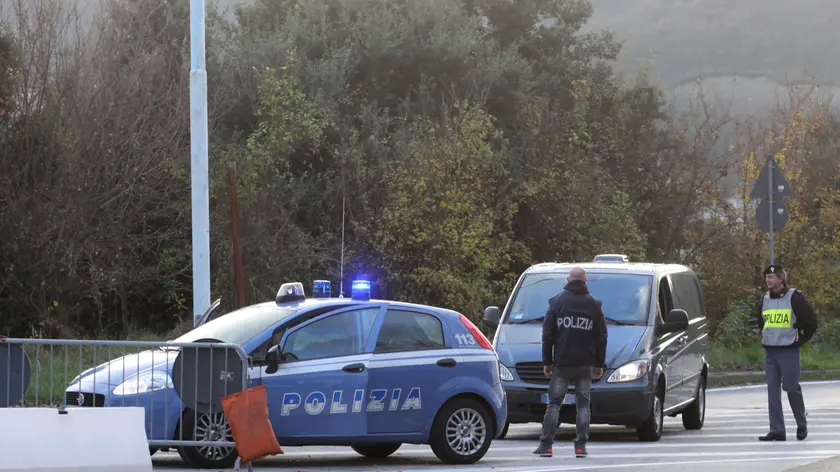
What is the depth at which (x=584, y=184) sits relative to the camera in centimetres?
3086

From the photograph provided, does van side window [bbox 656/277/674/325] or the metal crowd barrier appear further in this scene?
van side window [bbox 656/277/674/325]

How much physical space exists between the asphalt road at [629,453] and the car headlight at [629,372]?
70 cm

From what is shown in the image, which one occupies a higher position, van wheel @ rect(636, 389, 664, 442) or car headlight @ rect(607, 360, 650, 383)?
car headlight @ rect(607, 360, 650, 383)

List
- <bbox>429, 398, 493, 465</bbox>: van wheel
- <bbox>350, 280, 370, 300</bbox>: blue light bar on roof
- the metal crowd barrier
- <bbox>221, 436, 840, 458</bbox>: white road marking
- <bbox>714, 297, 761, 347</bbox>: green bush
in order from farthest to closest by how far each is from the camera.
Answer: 1. <bbox>714, 297, 761, 347</bbox>: green bush
2. <bbox>221, 436, 840, 458</bbox>: white road marking
3. <bbox>350, 280, 370, 300</bbox>: blue light bar on roof
4. <bbox>429, 398, 493, 465</bbox>: van wheel
5. the metal crowd barrier

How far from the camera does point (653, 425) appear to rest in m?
15.4

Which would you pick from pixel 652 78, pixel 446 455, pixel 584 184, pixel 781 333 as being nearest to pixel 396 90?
pixel 584 184

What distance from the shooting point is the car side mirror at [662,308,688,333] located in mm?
15867

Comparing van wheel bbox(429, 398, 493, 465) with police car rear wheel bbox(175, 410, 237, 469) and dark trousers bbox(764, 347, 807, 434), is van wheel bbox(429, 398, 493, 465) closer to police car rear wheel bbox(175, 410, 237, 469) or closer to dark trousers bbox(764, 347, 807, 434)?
police car rear wheel bbox(175, 410, 237, 469)

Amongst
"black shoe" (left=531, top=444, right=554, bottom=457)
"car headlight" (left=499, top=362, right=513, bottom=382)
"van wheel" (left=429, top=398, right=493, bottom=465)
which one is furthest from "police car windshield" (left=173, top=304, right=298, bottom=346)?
"car headlight" (left=499, top=362, right=513, bottom=382)

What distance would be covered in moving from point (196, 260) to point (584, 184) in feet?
49.2

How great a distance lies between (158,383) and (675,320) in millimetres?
6669

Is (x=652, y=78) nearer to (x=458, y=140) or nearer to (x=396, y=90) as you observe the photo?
(x=396, y=90)

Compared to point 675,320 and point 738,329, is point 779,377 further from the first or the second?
point 738,329

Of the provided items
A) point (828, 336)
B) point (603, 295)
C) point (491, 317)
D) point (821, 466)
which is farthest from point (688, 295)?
point (828, 336)
